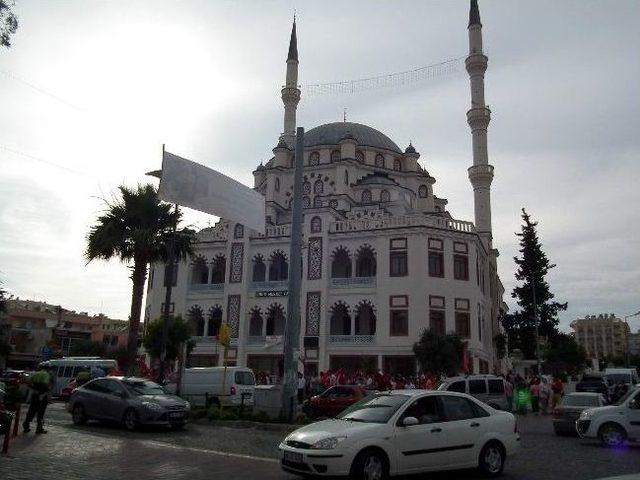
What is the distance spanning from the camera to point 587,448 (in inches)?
510

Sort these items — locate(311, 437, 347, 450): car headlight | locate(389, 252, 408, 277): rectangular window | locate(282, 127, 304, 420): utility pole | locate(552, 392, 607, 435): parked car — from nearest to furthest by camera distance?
locate(311, 437, 347, 450): car headlight
locate(552, 392, 607, 435): parked car
locate(282, 127, 304, 420): utility pole
locate(389, 252, 408, 277): rectangular window

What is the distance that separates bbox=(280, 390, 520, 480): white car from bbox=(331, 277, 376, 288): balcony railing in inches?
1165

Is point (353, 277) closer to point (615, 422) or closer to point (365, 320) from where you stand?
point (365, 320)

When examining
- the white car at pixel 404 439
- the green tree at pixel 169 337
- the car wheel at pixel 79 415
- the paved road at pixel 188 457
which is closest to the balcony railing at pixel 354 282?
the green tree at pixel 169 337

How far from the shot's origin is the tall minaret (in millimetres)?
46344

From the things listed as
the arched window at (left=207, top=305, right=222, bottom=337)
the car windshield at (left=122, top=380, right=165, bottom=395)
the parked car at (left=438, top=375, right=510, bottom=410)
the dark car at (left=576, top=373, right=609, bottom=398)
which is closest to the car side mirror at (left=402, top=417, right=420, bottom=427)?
the car windshield at (left=122, top=380, right=165, bottom=395)

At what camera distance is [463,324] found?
123ft

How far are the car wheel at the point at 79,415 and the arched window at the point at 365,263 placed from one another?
2663 cm

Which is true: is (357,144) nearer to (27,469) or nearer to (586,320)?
(27,469)

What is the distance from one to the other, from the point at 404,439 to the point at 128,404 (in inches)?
350

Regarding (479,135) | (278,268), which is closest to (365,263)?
(278,268)

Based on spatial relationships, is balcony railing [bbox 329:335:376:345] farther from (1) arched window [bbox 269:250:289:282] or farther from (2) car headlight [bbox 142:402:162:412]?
(2) car headlight [bbox 142:402:162:412]

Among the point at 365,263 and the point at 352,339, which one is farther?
the point at 365,263

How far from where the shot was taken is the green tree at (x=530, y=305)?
43.9 meters
